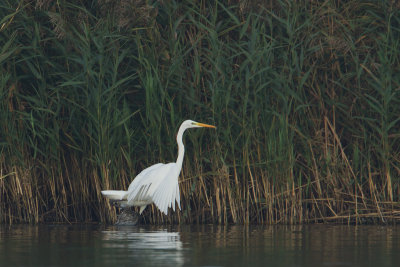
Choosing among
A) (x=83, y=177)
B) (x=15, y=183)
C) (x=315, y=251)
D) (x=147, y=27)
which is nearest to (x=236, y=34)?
(x=147, y=27)

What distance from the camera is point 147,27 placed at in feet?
35.1

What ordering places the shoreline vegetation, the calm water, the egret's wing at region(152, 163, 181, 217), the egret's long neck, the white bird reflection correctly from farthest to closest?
the shoreline vegetation
the egret's long neck
the egret's wing at region(152, 163, 181, 217)
the white bird reflection
the calm water

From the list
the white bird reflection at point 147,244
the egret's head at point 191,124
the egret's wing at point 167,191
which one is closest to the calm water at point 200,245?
the white bird reflection at point 147,244

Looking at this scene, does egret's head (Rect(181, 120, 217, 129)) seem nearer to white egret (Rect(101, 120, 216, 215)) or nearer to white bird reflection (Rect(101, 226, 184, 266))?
white egret (Rect(101, 120, 216, 215))

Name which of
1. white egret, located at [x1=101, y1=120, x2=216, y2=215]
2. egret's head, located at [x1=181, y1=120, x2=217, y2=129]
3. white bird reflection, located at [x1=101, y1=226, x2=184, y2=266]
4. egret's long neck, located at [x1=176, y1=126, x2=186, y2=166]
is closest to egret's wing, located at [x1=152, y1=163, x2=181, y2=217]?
white egret, located at [x1=101, y1=120, x2=216, y2=215]

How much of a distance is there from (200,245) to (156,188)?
222cm

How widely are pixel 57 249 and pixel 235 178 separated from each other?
3497 millimetres

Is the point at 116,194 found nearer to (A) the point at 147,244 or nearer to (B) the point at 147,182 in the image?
(B) the point at 147,182

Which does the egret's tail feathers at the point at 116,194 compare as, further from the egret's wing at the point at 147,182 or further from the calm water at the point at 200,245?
the calm water at the point at 200,245

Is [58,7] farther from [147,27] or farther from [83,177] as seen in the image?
[83,177]

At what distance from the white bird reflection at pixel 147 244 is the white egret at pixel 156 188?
37cm

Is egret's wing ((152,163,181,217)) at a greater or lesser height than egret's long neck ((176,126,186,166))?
lesser

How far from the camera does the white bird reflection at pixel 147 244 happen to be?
643cm

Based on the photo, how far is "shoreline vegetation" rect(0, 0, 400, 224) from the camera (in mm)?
10133
